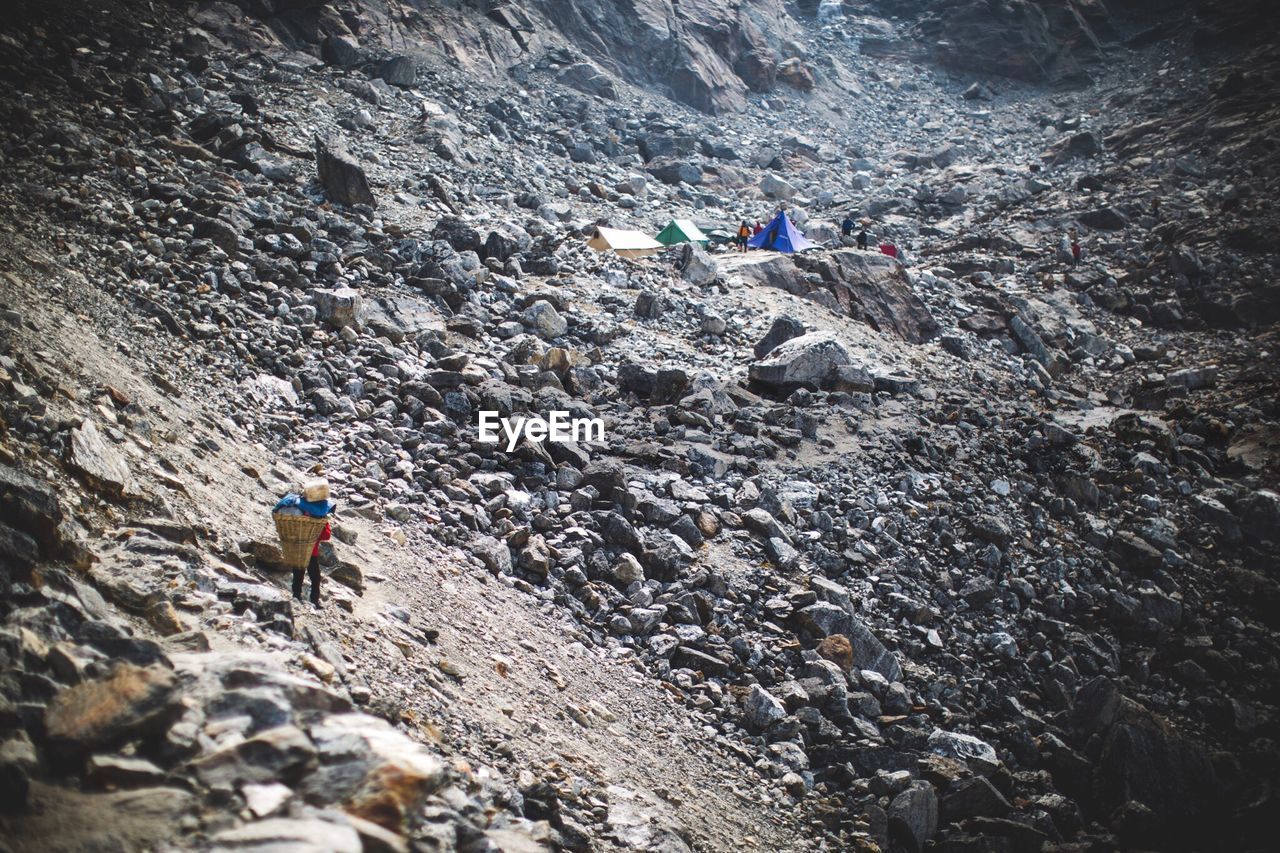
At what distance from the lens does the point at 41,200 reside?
9.72 metres

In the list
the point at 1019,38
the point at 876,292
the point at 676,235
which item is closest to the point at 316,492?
the point at 676,235

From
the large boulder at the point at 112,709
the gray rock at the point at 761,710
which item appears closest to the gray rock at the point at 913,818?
the gray rock at the point at 761,710

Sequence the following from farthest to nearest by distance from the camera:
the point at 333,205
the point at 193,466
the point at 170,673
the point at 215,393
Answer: the point at 333,205 < the point at 215,393 < the point at 193,466 < the point at 170,673

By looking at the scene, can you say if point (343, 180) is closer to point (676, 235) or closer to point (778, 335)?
point (676, 235)

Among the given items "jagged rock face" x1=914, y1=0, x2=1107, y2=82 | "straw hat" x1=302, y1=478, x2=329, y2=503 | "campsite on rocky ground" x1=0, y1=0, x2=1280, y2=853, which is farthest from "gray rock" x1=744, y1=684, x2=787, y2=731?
"jagged rock face" x1=914, y1=0, x2=1107, y2=82

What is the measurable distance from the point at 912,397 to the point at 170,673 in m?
12.8

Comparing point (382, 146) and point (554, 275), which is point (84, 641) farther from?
point (382, 146)

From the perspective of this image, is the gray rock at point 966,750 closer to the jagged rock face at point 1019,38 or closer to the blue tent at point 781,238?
the blue tent at point 781,238

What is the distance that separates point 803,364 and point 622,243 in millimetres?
5529

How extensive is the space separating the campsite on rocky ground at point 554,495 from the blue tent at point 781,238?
10cm

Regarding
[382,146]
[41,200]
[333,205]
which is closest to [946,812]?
[41,200]

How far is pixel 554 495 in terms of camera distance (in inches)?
378

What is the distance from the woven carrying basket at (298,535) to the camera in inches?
223

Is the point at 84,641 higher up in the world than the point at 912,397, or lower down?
lower down
